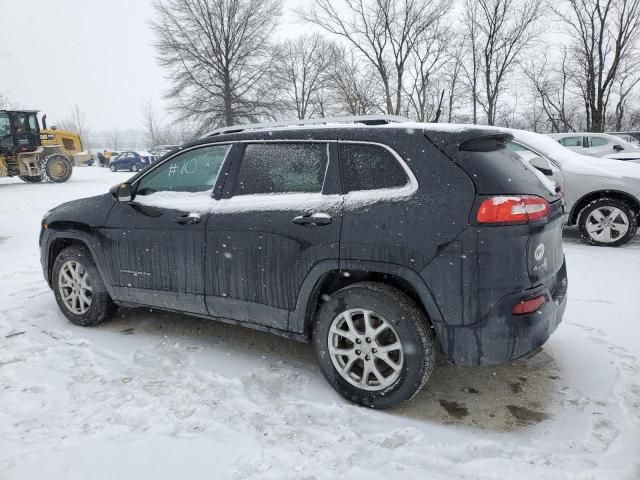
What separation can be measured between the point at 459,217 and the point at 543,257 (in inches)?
23.2

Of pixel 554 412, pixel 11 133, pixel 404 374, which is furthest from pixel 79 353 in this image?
pixel 11 133

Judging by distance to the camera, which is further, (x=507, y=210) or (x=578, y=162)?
(x=578, y=162)

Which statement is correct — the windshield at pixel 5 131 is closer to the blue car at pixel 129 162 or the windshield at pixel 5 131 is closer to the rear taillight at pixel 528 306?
the blue car at pixel 129 162

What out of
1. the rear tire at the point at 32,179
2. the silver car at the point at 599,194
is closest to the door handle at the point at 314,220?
the silver car at the point at 599,194

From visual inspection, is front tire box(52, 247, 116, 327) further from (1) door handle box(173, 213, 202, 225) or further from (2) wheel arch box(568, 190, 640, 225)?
(2) wheel arch box(568, 190, 640, 225)

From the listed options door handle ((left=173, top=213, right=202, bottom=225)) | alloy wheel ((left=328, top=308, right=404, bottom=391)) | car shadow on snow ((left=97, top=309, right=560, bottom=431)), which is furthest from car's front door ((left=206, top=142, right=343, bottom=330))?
car shadow on snow ((left=97, top=309, right=560, bottom=431))

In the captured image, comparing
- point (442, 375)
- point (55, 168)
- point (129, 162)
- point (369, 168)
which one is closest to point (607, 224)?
point (442, 375)

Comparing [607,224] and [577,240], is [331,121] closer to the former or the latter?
[607,224]

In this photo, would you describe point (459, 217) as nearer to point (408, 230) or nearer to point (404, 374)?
point (408, 230)

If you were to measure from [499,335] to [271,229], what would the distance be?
58.4 inches

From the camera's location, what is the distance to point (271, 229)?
9.90 feet

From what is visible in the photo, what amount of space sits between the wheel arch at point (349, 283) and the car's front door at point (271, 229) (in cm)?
5

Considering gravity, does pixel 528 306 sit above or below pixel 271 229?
below

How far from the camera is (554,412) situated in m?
2.76
